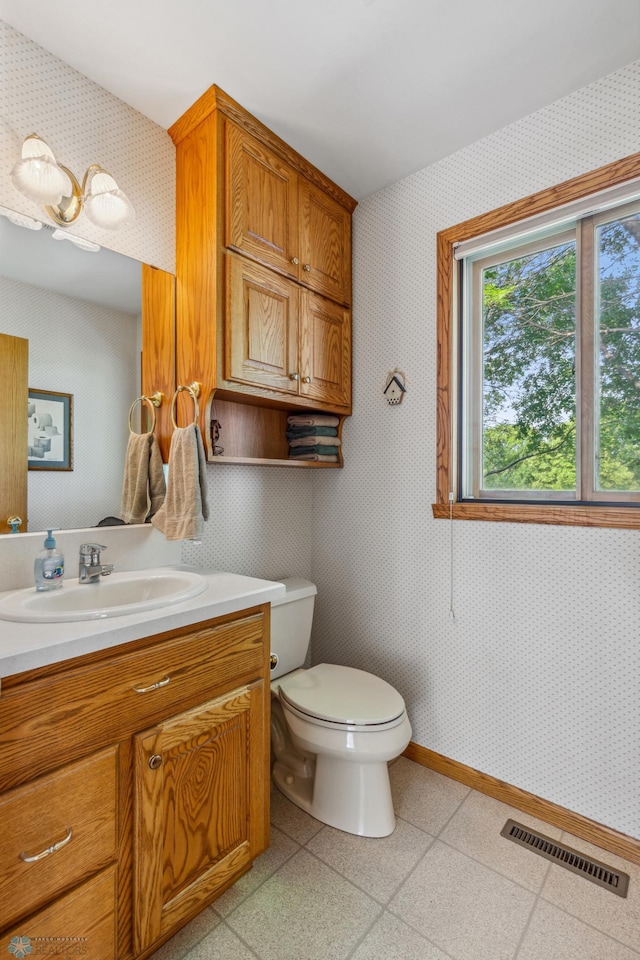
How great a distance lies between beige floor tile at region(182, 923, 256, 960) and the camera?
114 cm

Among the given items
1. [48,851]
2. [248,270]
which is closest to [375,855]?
[48,851]

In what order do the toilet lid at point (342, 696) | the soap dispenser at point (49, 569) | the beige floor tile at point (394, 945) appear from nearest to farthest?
1. the beige floor tile at point (394, 945)
2. the soap dispenser at point (49, 569)
3. the toilet lid at point (342, 696)

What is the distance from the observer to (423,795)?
1.74 meters

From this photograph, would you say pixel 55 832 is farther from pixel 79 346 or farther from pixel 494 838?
pixel 494 838

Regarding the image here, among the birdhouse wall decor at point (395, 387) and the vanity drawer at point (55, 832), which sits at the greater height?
the birdhouse wall decor at point (395, 387)

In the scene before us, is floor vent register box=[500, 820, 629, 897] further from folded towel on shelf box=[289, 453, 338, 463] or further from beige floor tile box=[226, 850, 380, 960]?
folded towel on shelf box=[289, 453, 338, 463]

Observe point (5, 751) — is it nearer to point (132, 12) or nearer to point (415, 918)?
point (415, 918)

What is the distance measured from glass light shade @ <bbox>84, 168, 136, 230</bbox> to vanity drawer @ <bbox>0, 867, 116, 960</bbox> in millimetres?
1751

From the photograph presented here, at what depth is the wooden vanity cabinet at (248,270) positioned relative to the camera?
1586 mm

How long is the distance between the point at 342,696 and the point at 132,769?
771 mm

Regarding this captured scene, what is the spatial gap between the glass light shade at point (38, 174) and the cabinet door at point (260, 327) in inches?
20.7

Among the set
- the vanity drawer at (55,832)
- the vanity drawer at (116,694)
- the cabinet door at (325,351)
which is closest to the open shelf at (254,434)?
the cabinet door at (325,351)

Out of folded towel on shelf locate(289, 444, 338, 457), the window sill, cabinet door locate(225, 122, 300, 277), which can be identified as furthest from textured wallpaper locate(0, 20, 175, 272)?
the window sill

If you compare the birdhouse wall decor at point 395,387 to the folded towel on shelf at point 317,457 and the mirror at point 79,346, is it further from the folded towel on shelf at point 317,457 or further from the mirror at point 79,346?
the mirror at point 79,346
